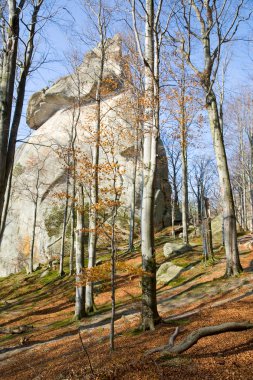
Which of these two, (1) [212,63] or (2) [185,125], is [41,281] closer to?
(2) [185,125]

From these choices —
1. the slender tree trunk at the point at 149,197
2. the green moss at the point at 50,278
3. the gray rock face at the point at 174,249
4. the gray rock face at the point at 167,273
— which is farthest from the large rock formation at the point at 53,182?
the slender tree trunk at the point at 149,197

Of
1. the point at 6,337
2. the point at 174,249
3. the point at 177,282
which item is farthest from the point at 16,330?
the point at 174,249

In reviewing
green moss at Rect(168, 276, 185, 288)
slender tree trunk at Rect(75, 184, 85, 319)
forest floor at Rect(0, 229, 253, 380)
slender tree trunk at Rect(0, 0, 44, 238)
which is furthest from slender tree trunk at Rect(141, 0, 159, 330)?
green moss at Rect(168, 276, 185, 288)

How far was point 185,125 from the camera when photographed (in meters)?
20.0

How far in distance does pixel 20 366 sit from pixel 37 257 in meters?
22.2

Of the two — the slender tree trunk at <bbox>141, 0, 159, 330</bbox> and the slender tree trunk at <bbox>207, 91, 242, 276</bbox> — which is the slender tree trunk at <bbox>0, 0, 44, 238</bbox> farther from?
the slender tree trunk at <bbox>207, 91, 242, 276</bbox>

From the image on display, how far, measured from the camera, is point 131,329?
24.4 ft

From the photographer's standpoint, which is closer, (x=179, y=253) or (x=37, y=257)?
(x=179, y=253)

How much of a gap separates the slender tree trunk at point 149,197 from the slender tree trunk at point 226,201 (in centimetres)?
443

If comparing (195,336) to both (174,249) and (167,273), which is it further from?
(174,249)

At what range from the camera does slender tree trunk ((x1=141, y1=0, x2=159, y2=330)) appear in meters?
6.75

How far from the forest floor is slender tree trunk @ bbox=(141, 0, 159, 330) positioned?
0.49 meters

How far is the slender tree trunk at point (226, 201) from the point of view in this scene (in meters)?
10.8

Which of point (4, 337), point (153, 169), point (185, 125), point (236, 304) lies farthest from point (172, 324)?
point (185, 125)
